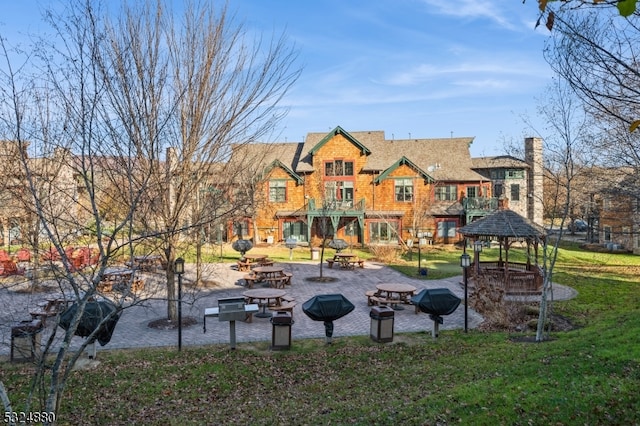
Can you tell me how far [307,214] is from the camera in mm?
34531

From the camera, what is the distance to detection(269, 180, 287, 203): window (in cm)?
3656

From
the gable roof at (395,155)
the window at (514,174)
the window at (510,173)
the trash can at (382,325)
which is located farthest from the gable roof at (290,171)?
the trash can at (382,325)

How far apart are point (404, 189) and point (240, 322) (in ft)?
79.6

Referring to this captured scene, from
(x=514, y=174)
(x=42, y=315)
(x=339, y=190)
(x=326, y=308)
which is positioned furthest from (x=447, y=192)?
(x=42, y=315)

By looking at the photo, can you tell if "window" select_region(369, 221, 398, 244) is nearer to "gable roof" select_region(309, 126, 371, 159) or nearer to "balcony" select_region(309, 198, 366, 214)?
"balcony" select_region(309, 198, 366, 214)

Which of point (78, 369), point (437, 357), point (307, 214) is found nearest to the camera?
point (78, 369)

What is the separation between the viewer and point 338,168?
3597 centimetres

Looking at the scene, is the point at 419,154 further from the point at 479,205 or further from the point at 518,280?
the point at 518,280

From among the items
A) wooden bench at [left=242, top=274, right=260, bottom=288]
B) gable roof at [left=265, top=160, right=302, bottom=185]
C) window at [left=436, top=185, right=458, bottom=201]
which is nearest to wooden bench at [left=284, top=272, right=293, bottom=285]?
wooden bench at [left=242, top=274, right=260, bottom=288]

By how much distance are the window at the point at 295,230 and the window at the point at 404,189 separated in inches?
337

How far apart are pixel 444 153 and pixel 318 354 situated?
100 feet

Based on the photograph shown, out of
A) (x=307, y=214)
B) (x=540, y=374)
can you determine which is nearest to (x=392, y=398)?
(x=540, y=374)

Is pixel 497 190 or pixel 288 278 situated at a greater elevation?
pixel 497 190

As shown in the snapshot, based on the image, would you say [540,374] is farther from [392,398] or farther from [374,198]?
[374,198]
